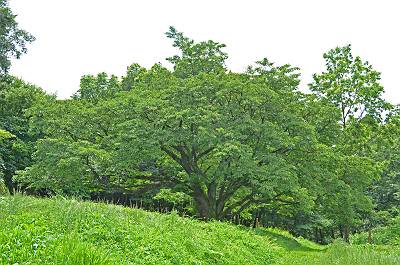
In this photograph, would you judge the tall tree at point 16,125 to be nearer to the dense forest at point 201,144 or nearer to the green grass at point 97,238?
the dense forest at point 201,144

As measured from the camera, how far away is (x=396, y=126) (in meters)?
30.4

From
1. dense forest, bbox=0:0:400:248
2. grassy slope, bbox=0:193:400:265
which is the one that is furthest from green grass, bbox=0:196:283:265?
dense forest, bbox=0:0:400:248

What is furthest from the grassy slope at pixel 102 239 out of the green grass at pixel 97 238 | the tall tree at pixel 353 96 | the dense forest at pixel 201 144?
the tall tree at pixel 353 96

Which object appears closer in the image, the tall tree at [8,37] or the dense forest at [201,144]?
the dense forest at [201,144]

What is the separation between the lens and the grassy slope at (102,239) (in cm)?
489

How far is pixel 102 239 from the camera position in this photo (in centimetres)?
666

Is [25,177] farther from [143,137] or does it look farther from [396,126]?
[396,126]

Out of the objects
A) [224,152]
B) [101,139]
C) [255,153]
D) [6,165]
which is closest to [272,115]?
[255,153]

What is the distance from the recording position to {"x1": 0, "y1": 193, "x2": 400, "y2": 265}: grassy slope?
4.89 meters

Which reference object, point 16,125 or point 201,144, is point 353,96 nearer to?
point 201,144

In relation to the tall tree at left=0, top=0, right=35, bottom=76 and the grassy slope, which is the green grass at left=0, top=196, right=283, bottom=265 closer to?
the grassy slope

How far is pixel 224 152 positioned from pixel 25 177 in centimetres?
1079

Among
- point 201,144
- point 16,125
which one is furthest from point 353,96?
point 16,125

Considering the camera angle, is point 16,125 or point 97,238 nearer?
point 97,238
